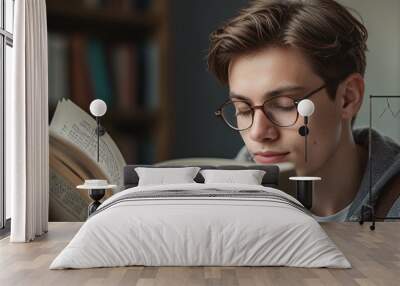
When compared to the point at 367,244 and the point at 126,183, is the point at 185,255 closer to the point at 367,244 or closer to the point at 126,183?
the point at 367,244

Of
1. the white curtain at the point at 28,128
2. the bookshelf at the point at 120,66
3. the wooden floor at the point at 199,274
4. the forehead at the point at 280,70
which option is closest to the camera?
the wooden floor at the point at 199,274

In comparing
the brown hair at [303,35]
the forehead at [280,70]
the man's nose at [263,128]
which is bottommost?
the man's nose at [263,128]

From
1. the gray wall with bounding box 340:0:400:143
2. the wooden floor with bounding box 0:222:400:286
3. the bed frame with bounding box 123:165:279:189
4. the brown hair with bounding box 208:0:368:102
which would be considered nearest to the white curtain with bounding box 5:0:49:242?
the wooden floor with bounding box 0:222:400:286

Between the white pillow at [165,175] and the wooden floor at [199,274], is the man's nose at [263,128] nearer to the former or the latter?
the white pillow at [165,175]

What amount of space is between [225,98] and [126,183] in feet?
4.66

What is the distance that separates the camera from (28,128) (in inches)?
229

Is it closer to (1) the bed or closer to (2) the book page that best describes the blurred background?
(2) the book page

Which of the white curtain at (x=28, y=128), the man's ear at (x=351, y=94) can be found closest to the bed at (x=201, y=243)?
the white curtain at (x=28, y=128)

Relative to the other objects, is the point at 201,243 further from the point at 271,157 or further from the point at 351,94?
the point at 351,94

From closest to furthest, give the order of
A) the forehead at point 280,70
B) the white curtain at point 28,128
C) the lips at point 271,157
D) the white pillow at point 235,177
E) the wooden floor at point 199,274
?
the wooden floor at point 199,274, the white curtain at point 28,128, the white pillow at point 235,177, the forehead at point 280,70, the lips at point 271,157

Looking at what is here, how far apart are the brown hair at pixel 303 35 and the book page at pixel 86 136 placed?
1424 mm

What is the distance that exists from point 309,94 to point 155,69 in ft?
5.56

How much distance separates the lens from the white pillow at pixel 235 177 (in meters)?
6.45

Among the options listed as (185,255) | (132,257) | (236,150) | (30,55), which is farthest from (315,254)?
(30,55)
